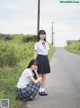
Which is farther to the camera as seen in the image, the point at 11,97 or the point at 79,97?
the point at 79,97

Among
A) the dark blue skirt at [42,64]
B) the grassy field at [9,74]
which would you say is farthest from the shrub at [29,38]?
the dark blue skirt at [42,64]

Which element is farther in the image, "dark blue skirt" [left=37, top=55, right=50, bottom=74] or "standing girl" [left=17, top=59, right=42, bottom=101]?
"dark blue skirt" [left=37, top=55, right=50, bottom=74]

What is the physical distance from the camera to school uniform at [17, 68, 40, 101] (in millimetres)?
9936

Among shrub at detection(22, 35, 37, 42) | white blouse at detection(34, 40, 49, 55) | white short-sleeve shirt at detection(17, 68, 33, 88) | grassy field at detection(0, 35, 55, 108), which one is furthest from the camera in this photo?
shrub at detection(22, 35, 37, 42)

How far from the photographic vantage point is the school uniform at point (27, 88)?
32.6 ft

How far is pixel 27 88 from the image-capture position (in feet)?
32.7

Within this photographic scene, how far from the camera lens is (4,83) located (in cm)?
1180

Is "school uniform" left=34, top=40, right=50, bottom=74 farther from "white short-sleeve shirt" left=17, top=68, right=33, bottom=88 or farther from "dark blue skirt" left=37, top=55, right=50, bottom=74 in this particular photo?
"white short-sleeve shirt" left=17, top=68, right=33, bottom=88

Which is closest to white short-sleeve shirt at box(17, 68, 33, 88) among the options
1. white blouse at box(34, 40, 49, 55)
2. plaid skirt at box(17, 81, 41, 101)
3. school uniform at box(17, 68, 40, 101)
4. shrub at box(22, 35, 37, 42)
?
school uniform at box(17, 68, 40, 101)

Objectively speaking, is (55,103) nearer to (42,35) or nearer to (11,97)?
(11,97)

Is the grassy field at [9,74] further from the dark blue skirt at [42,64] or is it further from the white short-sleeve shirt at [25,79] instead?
the dark blue skirt at [42,64]

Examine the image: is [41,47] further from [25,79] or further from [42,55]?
[25,79]

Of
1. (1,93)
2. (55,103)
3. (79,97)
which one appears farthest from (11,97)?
(79,97)

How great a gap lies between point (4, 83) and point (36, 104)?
7.89 ft
